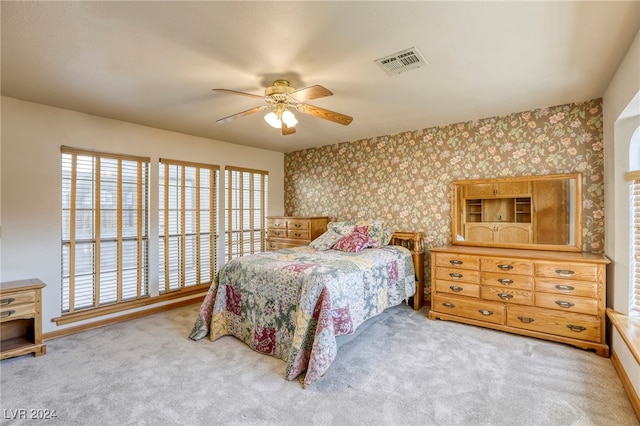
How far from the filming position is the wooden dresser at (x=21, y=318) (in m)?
2.57

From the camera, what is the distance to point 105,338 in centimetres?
308

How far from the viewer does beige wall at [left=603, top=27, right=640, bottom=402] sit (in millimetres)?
2135

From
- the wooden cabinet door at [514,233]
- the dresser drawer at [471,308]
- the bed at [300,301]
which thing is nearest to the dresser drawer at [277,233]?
the bed at [300,301]


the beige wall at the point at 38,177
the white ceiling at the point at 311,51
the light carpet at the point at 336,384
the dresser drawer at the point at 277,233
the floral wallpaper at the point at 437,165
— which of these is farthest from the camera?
the dresser drawer at the point at 277,233

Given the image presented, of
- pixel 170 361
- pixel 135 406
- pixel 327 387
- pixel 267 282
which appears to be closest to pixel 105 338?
pixel 170 361

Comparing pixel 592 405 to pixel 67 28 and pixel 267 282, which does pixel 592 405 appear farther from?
pixel 67 28

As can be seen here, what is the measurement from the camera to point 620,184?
2449 millimetres

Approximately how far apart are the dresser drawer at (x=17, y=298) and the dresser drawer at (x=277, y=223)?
300 centimetres

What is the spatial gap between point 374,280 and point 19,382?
2.94m

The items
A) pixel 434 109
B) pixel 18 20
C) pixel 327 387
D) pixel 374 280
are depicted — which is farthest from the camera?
pixel 434 109

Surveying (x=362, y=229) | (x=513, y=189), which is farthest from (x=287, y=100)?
(x=513, y=189)

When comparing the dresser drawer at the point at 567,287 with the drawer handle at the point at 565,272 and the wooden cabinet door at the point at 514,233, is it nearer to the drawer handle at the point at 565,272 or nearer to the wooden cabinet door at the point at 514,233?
the drawer handle at the point at 565,272

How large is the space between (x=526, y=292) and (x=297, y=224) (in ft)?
9.96

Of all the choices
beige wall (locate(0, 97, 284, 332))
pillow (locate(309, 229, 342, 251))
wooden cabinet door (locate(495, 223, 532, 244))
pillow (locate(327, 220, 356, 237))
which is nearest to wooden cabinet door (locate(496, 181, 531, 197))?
wooden cabinet door (locate(495, 223, 532, 244))
